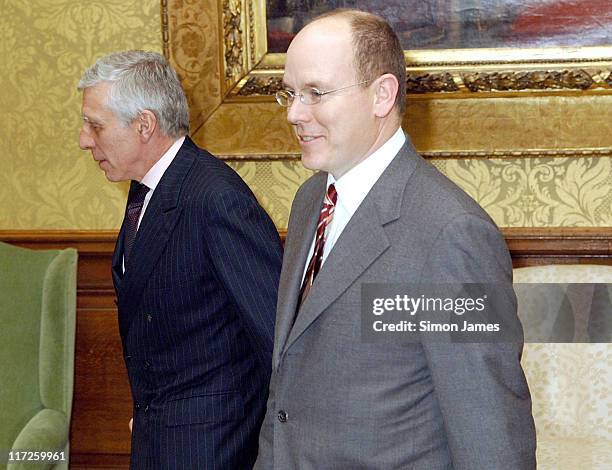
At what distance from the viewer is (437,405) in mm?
1680

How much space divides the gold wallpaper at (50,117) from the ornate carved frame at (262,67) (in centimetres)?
31

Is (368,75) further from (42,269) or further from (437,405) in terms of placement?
(42,269)

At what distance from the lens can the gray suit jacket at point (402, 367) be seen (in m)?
1.62

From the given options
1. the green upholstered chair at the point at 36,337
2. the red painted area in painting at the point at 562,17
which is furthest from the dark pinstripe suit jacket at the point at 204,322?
the red painted area in painting at the point at 562,17

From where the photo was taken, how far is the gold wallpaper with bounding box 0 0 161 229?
3.82 m

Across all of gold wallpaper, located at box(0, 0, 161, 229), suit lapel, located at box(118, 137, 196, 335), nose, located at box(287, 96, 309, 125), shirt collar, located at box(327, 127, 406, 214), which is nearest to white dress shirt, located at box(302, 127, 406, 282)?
shirt collar, located at box(327, 127, 406, 214)

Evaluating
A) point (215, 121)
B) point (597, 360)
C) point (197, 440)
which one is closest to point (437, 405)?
point (197, 440)

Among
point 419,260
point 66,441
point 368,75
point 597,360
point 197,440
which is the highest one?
point 368,75

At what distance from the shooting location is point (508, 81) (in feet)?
11.3

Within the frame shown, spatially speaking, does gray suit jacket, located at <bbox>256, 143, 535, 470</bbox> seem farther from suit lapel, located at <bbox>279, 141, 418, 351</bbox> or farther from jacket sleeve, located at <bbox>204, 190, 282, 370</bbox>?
jacket sleeve, located at <bbox>204, 190, 282, 370</bbox>

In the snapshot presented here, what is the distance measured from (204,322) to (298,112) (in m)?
0.74

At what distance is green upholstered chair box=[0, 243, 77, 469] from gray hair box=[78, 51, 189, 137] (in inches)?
37.4

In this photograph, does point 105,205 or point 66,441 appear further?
point 105,205

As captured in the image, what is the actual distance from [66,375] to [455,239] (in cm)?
205
